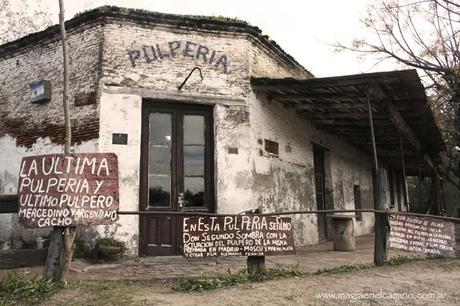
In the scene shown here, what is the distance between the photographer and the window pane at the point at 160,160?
25.8 feet

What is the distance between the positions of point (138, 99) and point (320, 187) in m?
6.32

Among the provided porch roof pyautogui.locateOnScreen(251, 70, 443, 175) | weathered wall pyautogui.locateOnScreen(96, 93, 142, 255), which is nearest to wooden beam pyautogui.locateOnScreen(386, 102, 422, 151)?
porch roof pyautogui.locateOnScreen(251, 70, 443, 175)

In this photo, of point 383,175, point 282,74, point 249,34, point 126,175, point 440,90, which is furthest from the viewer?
point 440,90

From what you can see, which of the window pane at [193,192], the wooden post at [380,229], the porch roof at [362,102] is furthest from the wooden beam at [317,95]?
the window pane at [193,192]

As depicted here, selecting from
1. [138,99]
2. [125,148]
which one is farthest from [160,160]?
[138,99]

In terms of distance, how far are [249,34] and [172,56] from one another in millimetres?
1707

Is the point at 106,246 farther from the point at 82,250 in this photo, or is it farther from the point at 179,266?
the point at 179,266

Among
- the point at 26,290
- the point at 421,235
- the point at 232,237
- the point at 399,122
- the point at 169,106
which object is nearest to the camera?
the point at 26,290

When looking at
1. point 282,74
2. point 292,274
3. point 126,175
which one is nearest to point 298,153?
point 282,74

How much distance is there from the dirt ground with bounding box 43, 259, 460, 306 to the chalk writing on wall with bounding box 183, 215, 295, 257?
0.43m

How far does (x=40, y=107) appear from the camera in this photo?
28.6ft

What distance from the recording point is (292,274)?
5602 millimetres

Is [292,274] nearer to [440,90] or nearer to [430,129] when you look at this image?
[430,129]

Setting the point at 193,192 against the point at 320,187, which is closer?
the point at 193,192
